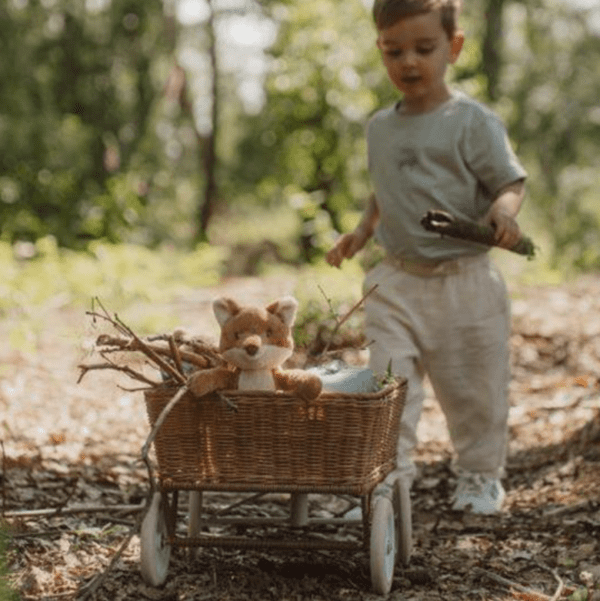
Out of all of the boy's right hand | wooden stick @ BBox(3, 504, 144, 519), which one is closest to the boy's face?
the boy's right hand

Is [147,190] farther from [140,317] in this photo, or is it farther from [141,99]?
[140,317]

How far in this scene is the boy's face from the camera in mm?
4191

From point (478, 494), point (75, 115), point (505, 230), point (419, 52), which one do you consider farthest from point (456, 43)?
point (75, 115)

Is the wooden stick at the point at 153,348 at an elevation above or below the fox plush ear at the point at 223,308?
below

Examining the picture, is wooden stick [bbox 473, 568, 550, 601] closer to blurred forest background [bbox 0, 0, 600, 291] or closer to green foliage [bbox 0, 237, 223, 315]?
green foliage [bbox 0, 237, 223, 315]

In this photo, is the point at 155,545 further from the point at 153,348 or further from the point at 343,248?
the point at 343,248

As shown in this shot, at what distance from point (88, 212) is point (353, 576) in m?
10.4

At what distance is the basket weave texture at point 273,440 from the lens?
3064 millimetres

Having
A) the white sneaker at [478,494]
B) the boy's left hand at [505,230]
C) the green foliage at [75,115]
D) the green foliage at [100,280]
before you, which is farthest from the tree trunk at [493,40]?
the boy's left hand at [505,230]

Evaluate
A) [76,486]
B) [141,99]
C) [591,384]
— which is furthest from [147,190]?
[76,486]

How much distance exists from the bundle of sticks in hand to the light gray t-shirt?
1.35 metres

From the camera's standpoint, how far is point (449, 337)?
14.6 feet

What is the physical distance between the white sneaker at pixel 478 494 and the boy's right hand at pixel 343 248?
109cm

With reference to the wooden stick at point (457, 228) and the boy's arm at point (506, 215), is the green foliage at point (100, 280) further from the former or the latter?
the wooden stick at point (457, 228)
